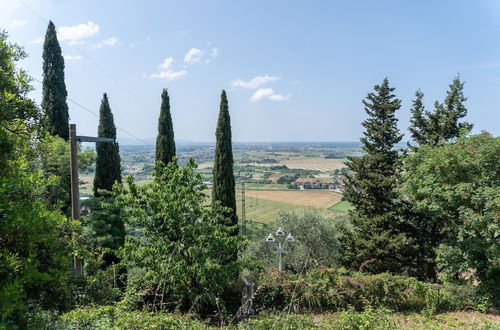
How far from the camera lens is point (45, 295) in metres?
3.36

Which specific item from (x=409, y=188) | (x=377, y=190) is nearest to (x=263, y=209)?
(x=377, y=190)

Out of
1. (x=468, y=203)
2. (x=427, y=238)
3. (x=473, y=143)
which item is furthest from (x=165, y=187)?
(x=427, y=238)

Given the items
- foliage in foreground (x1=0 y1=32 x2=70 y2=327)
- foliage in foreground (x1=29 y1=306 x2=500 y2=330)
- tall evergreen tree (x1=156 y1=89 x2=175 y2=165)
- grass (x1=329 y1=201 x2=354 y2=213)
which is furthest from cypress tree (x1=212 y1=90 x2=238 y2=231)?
grass (x1=329 y1=201 x2=354 y2=213)

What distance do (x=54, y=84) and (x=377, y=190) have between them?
47.3 ft

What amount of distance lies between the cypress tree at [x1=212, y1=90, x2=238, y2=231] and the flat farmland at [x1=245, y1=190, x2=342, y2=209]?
24.4m

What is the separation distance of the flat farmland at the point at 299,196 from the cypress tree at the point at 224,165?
80.2ft

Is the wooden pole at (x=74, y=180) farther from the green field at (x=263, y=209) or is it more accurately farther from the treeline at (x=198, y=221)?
the green field at (x=263, y=209)

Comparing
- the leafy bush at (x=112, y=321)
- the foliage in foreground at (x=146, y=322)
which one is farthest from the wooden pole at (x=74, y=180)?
the leafy bush at (x=112, y=321)

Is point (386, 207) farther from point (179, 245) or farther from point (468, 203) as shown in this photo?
point (179, 245)

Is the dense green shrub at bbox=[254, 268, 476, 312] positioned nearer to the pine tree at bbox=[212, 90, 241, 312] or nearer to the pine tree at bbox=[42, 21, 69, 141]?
the pine tree at bbox=[212, 90, 241, 312]

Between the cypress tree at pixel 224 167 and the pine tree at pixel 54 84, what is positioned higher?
the pine tree at pixel 54 84

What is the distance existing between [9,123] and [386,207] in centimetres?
1354

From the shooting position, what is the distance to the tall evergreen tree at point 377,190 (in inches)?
517

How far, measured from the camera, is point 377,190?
13.6 m
